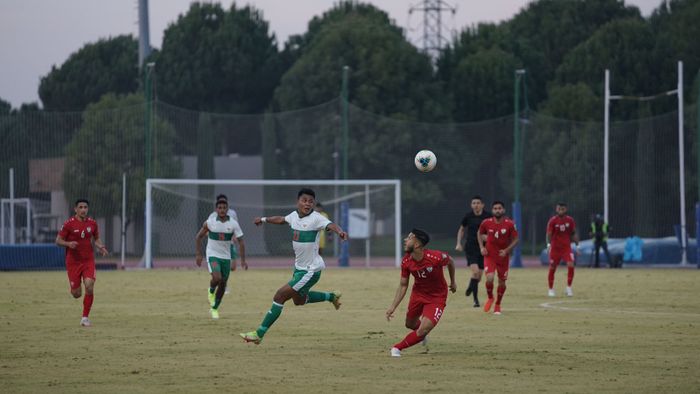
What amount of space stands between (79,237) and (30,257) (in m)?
23.9

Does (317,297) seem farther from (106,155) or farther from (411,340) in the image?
(106,155)

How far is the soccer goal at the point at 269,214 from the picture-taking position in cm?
4591

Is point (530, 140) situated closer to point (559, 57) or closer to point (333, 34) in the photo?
point (333, 34)

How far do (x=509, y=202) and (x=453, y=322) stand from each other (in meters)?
36.4

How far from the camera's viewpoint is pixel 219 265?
2212cm

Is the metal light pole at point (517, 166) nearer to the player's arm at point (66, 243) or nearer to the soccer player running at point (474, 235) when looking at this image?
the soccer player running at point (474, 235)

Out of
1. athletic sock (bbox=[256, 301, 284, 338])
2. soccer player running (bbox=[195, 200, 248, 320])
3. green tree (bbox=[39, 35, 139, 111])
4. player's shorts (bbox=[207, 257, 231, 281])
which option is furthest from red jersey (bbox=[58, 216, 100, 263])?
green tree (bbox=[39, 35, 139, 111])

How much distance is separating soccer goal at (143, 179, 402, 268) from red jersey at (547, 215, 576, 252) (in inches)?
671

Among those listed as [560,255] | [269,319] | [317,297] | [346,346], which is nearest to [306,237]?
[317,297]

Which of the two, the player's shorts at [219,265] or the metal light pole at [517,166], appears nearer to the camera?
the player's shorts at [219,265]

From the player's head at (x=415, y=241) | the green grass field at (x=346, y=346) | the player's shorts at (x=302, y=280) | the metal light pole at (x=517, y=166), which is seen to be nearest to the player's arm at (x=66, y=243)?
the green grass field at (x=346, y=346)

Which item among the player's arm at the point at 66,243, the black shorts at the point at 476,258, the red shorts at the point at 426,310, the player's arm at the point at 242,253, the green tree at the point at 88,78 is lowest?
the red shorts at the point at 426,310

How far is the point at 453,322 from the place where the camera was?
20.7 meters

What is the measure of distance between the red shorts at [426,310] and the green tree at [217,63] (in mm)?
70890
